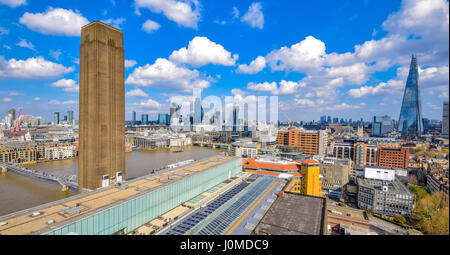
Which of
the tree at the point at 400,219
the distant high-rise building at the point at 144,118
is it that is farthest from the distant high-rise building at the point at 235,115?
the distant high-rise building at the point at 144,118

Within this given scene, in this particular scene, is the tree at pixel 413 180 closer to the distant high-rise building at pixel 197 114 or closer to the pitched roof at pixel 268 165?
the pitched roof at pixel 268 165

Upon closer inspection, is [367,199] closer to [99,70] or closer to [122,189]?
[122,189]

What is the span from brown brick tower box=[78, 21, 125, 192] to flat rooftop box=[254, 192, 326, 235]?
24.9ft

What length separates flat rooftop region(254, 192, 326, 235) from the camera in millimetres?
5762

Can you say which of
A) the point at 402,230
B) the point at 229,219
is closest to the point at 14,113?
the point at 229,219

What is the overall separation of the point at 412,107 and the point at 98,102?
36.3m

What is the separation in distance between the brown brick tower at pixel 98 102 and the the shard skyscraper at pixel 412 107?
1251 inches

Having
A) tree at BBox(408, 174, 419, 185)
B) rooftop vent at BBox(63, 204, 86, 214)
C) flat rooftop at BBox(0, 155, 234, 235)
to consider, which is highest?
rooftop vent at BBox(63, 204, 86, 214)

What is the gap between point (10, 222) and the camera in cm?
447

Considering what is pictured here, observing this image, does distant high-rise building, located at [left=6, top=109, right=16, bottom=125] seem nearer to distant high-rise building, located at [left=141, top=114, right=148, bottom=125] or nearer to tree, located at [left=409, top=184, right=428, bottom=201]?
distant high-rise building, located at [left=141, top=114, right=148, bottom=125]

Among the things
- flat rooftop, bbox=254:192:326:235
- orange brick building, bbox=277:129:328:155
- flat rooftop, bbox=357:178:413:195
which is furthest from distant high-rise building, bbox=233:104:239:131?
flat rooftop, bbox=254:192:326:235

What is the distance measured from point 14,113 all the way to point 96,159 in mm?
49403

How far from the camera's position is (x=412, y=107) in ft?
89.5

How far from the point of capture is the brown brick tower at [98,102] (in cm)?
880
